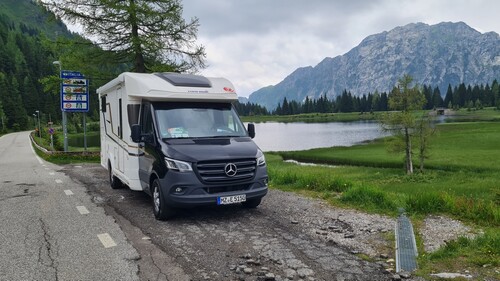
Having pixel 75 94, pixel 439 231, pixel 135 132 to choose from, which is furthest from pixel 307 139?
pixel 439 231

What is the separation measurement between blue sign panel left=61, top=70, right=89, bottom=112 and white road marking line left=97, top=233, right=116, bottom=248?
789 inches

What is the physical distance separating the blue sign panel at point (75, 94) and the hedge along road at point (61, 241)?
15.3 metres

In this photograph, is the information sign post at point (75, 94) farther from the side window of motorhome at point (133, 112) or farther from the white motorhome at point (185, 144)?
the side window of motorhome at point (133, 112)

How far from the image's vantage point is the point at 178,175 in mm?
7395

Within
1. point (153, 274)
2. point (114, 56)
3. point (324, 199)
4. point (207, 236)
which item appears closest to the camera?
point (153, 274)

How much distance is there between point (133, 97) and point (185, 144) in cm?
226

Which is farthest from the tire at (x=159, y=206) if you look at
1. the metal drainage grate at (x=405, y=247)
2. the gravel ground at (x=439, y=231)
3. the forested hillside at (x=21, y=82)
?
the forested hillside at (x=21, y=82)

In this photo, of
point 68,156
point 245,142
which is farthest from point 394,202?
point 68,156

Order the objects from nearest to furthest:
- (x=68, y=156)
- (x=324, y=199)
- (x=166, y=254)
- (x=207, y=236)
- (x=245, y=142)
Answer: (x=166, y=254)
(x=207, y=236)
(x=245, y=142)
(x=324, y=199)
(x=68, y=156)

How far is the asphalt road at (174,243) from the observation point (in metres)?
5.20

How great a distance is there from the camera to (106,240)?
6.60 metres

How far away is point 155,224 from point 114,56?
15.5 m

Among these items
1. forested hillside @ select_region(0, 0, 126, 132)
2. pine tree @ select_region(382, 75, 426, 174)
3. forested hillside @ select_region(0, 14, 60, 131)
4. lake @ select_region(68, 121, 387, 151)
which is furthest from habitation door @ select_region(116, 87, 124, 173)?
forested hillside @ select_region(0, 14, 60, 131)

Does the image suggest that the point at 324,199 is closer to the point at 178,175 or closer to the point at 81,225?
the point at 178,175
